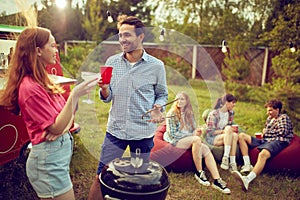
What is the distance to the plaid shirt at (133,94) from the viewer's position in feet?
6.93

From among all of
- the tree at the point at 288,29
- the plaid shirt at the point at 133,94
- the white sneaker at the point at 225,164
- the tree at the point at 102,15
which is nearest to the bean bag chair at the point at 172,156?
the white sneaker at the point at 225,164

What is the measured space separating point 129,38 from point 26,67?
66 cm

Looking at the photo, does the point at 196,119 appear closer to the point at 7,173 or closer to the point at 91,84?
the point at 91,84

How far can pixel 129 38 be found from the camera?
2.02 metres

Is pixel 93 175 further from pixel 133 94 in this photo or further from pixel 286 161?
pixel 286 161

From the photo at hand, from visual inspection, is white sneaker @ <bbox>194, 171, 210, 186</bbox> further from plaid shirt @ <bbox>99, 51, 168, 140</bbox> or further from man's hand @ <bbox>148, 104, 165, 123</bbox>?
man's hand @ <bbox>148, 104, 165, 123</bbox>

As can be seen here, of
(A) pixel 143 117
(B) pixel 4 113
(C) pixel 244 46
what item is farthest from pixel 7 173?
(C) pixel 244 46

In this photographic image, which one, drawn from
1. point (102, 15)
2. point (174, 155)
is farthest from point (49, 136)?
point (102, 15)

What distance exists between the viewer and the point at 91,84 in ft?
5.33

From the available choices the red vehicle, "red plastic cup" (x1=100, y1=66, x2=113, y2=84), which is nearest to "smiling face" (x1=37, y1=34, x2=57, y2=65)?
"red plastic cup" (x1=100, y1=66, x2=113, y2=84)

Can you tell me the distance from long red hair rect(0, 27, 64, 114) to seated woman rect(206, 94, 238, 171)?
2609 mm

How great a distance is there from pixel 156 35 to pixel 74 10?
10.4 metres

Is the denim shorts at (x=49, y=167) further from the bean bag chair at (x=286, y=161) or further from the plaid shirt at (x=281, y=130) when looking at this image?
the plaid shirt at (x=281, y=130)

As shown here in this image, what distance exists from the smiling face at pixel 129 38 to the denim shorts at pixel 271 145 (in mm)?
2344
